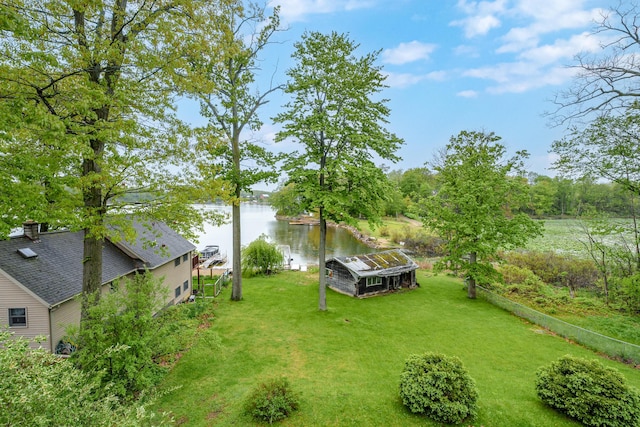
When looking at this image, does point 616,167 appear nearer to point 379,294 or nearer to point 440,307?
point 440,307

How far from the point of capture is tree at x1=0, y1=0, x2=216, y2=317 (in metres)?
6.15

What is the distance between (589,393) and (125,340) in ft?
37.5

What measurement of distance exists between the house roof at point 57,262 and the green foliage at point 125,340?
3.76ft

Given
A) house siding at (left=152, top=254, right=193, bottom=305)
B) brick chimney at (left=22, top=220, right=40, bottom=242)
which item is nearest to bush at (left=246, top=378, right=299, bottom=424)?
house siding at (left=152, top=254, right=193, bottom=305)

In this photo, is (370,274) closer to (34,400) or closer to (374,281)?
(374,281)

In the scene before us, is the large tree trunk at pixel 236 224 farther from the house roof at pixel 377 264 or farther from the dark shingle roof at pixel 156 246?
the house roof at pixel 377 264

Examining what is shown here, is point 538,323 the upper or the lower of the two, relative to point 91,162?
lower

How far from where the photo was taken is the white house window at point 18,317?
10.1m

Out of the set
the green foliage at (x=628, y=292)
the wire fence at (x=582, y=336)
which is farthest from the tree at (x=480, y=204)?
the green foliage at (x=628, y=292)

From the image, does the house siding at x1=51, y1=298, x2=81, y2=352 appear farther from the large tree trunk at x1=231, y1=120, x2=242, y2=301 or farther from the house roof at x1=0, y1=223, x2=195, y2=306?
the large tree trunk at x1=231, y1=120, x2=242, y2=301

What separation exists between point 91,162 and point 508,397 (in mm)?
13730

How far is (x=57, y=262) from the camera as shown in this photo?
11.8 metres

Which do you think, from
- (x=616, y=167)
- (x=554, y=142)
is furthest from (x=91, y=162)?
(x=616, y=167)

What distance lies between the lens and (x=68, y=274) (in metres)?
11.6
